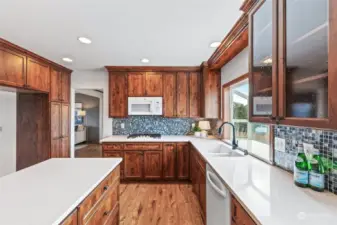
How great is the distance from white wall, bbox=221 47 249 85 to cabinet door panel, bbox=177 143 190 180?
150 centimetres

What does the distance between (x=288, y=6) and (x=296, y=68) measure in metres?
0.39

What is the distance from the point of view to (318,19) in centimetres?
97

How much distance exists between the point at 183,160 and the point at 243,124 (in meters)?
1.34

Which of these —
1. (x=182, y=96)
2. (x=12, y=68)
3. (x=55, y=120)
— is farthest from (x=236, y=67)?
(x=55, y=120)

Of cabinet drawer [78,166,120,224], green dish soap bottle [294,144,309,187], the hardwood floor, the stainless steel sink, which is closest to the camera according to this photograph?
cabinet drawer [78,166,120,224]

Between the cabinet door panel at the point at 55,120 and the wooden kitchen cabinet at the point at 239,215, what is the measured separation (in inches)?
147

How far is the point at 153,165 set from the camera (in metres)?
3.70

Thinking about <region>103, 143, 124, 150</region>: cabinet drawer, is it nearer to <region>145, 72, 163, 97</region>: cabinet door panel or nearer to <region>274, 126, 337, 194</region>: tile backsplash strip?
<region>145, 72, 163, 97</region>: cabinet door panel

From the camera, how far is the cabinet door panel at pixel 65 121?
13.8 feet

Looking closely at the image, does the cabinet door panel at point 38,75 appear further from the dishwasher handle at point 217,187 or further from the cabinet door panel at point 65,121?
the dishwasher handle at point 217,187

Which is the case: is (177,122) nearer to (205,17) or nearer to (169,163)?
(169,163)

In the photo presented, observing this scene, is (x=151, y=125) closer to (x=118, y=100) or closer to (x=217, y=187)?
(x=118, y=100)

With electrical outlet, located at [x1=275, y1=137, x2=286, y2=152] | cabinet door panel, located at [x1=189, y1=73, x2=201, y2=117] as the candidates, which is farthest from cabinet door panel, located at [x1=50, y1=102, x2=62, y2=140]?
electrical outlet, located at [x1=275, y1=137, x2=286, y2=152]

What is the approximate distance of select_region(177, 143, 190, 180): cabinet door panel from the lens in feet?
12.1
